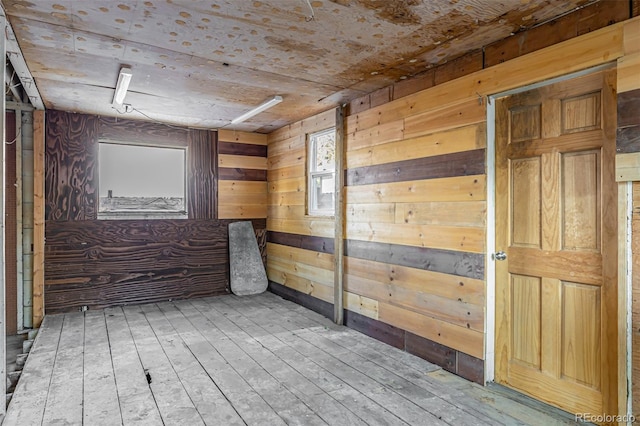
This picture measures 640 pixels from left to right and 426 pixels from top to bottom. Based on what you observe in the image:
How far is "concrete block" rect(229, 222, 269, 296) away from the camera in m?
5.56

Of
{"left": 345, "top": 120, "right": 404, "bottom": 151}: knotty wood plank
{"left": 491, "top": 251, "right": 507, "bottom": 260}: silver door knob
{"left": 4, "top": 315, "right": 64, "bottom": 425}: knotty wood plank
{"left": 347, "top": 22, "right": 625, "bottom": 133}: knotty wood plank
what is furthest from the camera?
{"left": 345, "top": 120, "right": 404, "bottom": 151}: knotty wood plank

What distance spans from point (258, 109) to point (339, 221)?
151 centimetres

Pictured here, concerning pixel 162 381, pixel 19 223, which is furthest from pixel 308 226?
pixel 19 223

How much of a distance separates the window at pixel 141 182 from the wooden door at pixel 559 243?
4.06 meters

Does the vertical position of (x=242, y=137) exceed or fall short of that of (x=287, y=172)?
it exceeds it

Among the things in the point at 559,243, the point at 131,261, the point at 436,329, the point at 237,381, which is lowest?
the point at 237,381

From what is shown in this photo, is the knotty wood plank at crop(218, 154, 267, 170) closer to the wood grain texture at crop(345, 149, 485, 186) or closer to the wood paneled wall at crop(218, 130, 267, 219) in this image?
the wood paneled wall at crop(218, 130, 267, 219)

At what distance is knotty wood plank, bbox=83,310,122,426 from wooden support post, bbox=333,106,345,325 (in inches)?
83.8

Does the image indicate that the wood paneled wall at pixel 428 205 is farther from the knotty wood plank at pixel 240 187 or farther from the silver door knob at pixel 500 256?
the knotty wood plank at pixel 240 187

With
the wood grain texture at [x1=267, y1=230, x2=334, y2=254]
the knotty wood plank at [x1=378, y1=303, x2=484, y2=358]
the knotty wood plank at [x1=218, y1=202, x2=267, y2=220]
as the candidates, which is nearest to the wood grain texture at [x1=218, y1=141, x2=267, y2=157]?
the knotty wood plank at [x1=218, y1=202, x2=267, y2=220]

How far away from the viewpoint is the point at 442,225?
3053mm

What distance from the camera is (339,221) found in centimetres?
414

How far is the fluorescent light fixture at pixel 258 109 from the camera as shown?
3951 mm

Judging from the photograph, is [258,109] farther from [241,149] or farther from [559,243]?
[559,243]
